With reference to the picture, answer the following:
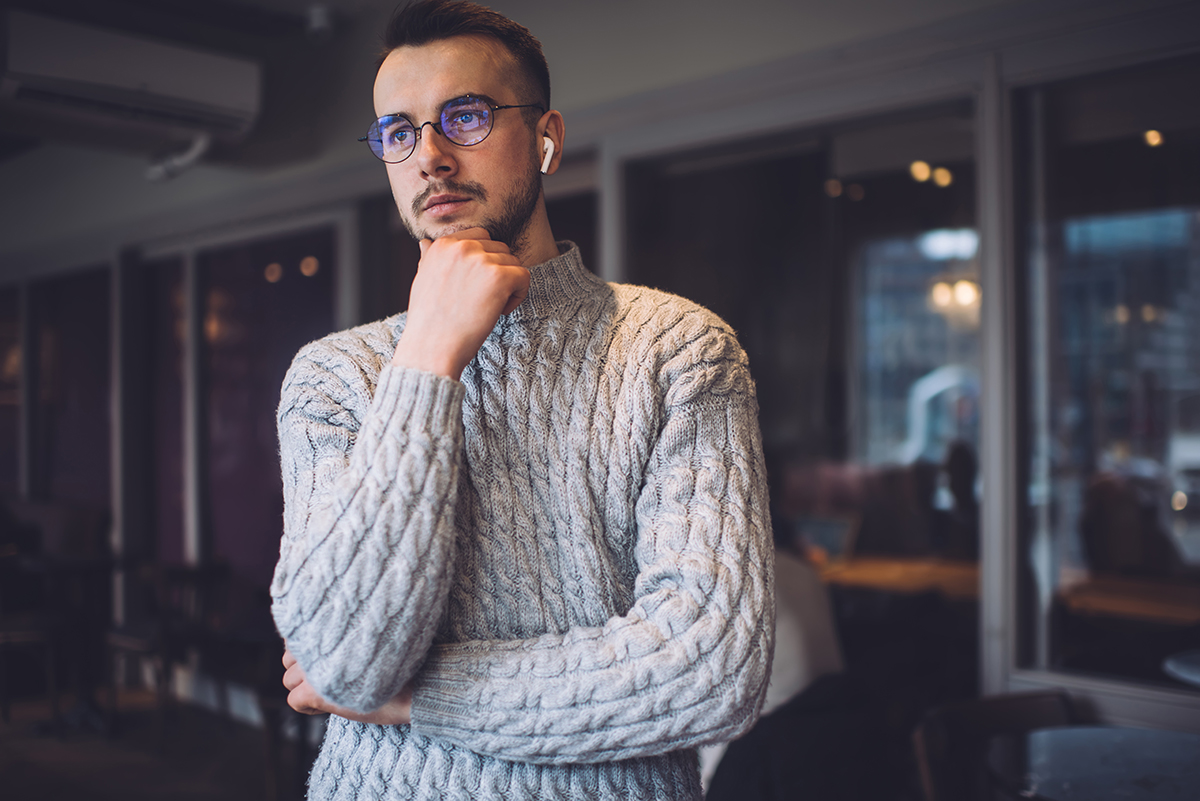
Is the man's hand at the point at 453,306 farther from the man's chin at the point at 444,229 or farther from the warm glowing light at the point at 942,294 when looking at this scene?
the warm glowing light at the point at 942,294

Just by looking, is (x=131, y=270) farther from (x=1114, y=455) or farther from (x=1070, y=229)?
(x=1114, y=455)

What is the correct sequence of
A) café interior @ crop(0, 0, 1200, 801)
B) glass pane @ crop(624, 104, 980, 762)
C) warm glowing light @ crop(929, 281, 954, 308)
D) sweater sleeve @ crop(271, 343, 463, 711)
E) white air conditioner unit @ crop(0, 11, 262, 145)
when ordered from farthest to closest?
warm glowing light @ crop(929, 281, 954, 308) < glass pane @ crop(624, 104, 980, 762) < white air conditioner unit @ crop(0, 11, 262, 145) < café interior @ crop(0, 0, 1200, 801) < sweater sleeve @ crop(271, 343, 463, 711)

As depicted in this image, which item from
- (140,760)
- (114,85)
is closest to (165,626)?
(140,760)

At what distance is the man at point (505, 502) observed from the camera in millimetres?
824

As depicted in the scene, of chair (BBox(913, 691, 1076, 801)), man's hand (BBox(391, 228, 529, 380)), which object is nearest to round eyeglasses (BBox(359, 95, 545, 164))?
man's hand (BBox(391, 228, 529, 380))

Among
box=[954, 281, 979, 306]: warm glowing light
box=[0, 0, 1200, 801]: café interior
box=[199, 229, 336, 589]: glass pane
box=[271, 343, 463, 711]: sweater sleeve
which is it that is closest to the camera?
box=[271, 343, 463, 711]: sweater sleeve

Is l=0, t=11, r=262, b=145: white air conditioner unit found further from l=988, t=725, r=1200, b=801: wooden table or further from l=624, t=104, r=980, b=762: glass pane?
l=988, t=725, r=1200, b=801: wooden table

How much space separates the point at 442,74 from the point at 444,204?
14cm

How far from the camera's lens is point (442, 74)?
3.07ft

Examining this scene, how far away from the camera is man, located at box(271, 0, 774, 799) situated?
0.82 m

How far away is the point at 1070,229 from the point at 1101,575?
4.28 feet

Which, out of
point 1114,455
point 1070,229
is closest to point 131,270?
point 1070,229

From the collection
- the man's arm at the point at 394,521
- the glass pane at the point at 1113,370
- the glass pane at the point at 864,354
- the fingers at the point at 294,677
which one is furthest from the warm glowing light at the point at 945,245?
the fingers at the point at 294,677

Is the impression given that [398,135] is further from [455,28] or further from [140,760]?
[140,760]
